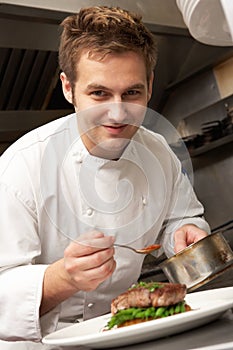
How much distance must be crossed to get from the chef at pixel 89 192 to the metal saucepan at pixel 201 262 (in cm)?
8

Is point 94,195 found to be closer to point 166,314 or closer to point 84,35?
point 166,314

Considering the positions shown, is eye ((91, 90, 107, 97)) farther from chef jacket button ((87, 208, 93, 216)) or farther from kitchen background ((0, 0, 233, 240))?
kitchen background ((0, 0, 233, 240))

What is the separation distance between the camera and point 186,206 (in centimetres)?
123

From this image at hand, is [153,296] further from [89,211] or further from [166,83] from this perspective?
[166,83]

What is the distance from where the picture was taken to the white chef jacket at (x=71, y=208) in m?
0.84

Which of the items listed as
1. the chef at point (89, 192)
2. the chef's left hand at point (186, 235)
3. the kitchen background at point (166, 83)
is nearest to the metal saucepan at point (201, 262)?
the chef at point (89, 192)

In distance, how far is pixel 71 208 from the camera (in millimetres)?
908

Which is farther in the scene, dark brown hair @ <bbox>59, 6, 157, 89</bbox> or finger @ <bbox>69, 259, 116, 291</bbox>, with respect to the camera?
dark brown hair @ <bbox>59, 6, 157, 89</bbox>

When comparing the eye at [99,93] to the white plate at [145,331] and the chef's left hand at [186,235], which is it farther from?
the white plate at [145,331]

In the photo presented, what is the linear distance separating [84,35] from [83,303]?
22.3 inches

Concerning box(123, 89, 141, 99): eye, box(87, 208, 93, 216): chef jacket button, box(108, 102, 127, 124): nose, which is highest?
box(123, 89, 141, 99): eye

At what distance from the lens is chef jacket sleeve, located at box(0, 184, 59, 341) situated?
0.94m

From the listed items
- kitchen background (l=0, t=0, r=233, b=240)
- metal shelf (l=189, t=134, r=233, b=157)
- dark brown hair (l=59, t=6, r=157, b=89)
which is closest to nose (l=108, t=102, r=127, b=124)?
dark brown hair (l=59, t=6, r=157, b=89)

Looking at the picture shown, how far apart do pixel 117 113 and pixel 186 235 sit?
0.41 m
